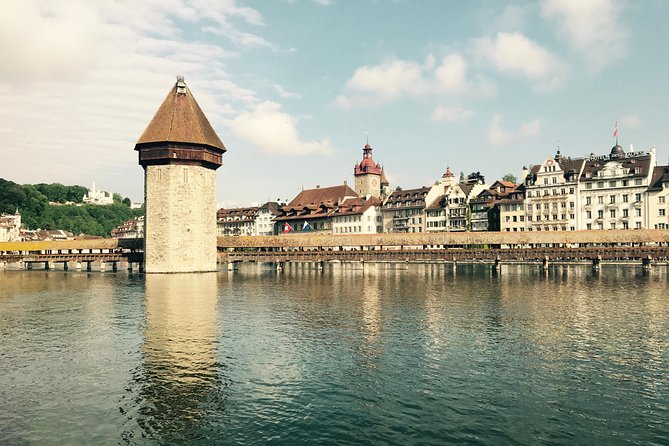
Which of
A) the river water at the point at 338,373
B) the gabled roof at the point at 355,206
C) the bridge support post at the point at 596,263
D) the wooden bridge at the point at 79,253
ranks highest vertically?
the gabled roof at the point at 355,206

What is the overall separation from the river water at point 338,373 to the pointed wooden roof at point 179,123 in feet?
96.1

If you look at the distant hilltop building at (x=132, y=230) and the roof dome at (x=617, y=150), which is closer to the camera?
the roof dome at (x=617, y=150)

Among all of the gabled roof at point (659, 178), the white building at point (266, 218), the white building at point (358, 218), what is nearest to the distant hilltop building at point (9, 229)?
the white building at point (266, 218)

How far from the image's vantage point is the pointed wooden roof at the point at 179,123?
56281 mm

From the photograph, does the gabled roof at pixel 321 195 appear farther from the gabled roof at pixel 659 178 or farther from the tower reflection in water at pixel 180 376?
the tower reflection in water at pixel 180 376

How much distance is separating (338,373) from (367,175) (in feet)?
337

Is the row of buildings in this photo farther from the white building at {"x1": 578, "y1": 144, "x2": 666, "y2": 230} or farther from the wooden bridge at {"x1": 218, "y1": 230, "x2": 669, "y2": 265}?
the wooden bridge at {"x1": 218, "y1": 230, "x2": 669, "y2": 265}

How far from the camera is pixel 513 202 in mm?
82625

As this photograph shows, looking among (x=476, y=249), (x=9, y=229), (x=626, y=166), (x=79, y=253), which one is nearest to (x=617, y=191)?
(x=626, y=166)

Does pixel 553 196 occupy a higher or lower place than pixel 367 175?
lower

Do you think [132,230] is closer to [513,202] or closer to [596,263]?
[513,202]

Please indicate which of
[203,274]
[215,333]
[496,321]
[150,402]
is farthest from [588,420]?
[203,274]

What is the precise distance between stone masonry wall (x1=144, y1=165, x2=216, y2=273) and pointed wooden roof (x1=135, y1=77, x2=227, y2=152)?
122 inches

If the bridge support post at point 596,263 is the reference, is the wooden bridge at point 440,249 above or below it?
above
